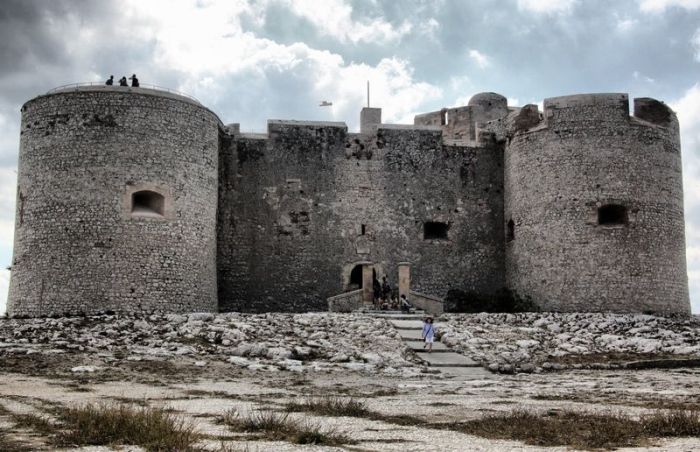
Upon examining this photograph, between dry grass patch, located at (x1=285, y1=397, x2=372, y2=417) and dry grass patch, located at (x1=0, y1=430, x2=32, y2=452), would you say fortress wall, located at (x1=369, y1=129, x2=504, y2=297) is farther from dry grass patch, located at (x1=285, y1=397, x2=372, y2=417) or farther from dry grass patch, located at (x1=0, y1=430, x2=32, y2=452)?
dry grass patch, located at (x1=0, y1=430, x2=32, y2=452)

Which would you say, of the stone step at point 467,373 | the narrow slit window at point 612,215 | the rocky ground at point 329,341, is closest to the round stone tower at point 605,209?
the narrow slit window at point 612,215

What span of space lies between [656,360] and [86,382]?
28.1ft

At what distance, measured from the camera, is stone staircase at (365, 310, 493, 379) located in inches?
493

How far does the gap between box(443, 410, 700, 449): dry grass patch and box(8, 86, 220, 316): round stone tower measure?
12.5m

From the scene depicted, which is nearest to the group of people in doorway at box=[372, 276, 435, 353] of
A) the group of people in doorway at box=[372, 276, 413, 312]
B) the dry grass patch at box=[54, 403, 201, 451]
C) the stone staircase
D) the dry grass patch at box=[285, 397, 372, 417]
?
the group of people in doorway at box=[372, 276, 413, 312]

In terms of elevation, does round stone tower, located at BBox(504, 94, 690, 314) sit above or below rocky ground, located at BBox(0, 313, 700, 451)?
above

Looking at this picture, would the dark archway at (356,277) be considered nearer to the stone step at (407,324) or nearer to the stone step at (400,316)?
the stone step at (400,316)

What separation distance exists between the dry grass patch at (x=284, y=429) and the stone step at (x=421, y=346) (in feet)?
24.9

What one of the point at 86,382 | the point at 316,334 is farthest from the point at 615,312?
the point at 86,382

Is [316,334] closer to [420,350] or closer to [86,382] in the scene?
[420,350]

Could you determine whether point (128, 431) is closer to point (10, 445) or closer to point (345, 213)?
point (10, 445)

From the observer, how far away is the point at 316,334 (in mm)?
14320

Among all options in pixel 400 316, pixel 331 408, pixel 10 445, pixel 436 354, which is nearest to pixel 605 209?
pixel 400 316

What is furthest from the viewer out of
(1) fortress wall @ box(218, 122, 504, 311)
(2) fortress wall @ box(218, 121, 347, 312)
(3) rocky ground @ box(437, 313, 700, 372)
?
(1) fortress wall @ box(218, 122, 504, 311)
